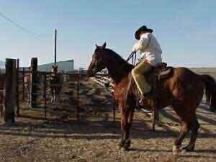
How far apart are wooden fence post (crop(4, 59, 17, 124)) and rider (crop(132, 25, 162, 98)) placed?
4.30 m

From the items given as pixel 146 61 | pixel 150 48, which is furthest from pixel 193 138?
pixel 150 48

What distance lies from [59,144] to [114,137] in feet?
4.58

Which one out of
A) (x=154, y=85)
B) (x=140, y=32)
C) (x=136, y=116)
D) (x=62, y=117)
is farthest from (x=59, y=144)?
(x=136, y=116)

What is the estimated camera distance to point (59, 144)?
773cm

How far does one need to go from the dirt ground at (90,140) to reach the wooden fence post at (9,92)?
0.27 meters

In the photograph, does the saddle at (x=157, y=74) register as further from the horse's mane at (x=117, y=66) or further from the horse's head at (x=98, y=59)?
the horse's head at (x=98, y=59)

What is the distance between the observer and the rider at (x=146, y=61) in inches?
283

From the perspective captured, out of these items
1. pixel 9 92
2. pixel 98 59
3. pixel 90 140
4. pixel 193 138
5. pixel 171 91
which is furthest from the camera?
pixel 9 92

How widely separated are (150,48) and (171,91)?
0.90 meters

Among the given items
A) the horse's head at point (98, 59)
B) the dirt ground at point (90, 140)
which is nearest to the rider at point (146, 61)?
the horse's head at point (98, 59)

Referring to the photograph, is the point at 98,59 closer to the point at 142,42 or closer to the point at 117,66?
the point at 117,66

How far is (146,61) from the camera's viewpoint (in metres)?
7.24

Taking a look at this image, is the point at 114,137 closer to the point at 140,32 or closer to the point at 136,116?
the point at 140,32

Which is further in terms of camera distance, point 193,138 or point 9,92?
point 9,92
